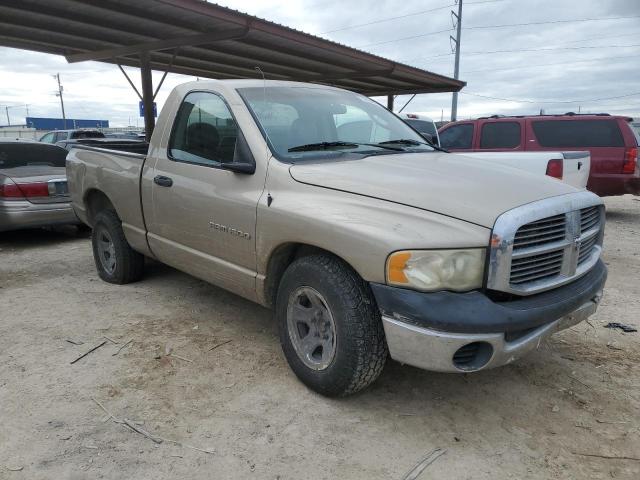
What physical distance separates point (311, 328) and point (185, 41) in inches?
288

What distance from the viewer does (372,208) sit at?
2.54 m

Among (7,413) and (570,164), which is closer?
(7,413)

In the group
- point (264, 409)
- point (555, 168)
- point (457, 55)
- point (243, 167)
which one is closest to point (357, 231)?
point (243, 167)

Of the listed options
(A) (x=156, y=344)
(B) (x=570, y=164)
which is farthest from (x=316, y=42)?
(A) (x=156, y=344)

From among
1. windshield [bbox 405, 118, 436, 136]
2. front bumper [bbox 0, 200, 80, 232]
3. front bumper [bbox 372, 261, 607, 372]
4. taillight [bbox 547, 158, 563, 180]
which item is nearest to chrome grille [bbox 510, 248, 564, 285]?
front bumper [bbox 372, 261, 607, 372]

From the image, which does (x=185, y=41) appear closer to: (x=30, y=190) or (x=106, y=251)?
(x=30, y=190)

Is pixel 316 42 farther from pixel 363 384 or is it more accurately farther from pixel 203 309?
pixel 363 384

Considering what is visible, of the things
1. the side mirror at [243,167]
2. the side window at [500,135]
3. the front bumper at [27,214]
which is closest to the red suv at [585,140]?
the side window at [500,135]

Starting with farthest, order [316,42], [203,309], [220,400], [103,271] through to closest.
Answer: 1. [316,42]
2. [103,271]
3. [203,309]
4. [220,400]

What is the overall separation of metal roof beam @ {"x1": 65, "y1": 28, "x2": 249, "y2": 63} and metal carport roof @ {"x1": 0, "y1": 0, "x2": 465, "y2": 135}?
17 mm

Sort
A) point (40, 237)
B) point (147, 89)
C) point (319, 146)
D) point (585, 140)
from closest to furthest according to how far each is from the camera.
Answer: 1. point (319, 146)
2. point (40, 237)
3. point (585, 140)
4. point (147, 89)

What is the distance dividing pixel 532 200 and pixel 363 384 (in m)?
1.30

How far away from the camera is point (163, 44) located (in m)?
9.00

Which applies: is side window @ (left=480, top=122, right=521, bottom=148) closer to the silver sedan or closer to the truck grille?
the truck grille
